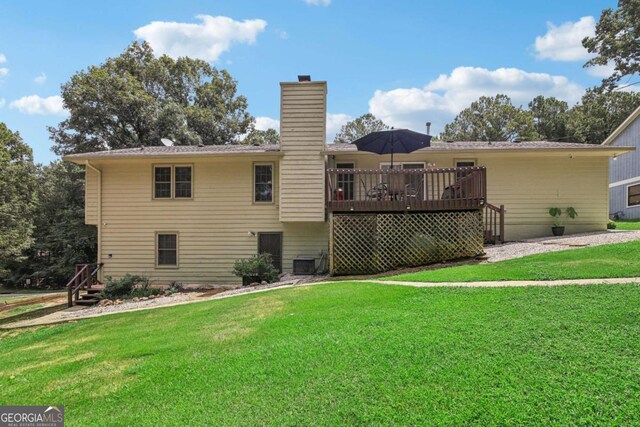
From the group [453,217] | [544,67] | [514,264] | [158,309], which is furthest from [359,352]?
[544,67]

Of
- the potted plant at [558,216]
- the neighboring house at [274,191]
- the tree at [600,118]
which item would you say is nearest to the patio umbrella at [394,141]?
the neighboring house at [274,191]

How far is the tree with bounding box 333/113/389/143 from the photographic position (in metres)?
40.7

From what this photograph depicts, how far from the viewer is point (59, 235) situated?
2366cm

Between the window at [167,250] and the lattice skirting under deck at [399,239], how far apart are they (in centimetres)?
669

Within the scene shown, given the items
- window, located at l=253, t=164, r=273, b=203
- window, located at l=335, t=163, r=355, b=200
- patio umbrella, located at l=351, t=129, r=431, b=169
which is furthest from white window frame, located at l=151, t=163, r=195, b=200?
patio umbrella, located at l=351, t=129, r=431, b=169

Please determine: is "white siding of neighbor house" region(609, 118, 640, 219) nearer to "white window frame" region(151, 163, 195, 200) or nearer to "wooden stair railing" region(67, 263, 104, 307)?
"white window frame" region(151, 163, 195, 200)

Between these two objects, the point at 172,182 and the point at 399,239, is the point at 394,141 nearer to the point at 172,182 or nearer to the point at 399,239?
the point at 399,239

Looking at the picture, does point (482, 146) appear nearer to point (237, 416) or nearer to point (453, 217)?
point (453, 217)

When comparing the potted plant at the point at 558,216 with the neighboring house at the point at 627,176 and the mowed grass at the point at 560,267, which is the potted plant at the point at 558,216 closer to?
the mowed grass at the point at 560,267

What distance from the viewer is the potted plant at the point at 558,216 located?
515 inches

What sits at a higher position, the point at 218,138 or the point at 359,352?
the point at 218,138

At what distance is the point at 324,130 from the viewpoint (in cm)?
1256

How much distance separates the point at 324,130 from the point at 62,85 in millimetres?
20741

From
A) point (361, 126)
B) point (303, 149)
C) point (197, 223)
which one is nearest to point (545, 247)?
point (303, 149)
